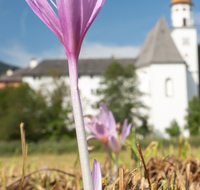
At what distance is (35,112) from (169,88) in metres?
16.3

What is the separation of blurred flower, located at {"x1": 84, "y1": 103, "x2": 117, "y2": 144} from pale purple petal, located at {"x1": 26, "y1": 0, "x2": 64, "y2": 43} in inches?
15.2

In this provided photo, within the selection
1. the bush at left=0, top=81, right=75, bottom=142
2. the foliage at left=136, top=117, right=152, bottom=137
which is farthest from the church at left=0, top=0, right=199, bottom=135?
the bush at left=0, top=81, right=75, bottom=142

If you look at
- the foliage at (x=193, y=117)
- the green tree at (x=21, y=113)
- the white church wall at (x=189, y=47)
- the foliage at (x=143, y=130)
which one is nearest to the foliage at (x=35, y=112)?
the green tree at (x=21, y=113)

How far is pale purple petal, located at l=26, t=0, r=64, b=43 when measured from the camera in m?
0.40

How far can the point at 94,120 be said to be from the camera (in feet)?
2.58

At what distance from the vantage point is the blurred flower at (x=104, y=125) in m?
0.74

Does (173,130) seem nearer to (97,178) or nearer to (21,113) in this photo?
(21,113)

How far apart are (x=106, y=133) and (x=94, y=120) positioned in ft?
0.21

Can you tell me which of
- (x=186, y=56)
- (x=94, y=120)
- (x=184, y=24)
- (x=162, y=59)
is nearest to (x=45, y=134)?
(x=162, y=59)

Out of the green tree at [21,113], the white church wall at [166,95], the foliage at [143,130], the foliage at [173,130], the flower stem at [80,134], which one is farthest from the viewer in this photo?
the white church wall at [166,95]

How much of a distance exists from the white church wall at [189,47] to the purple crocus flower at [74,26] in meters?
33.0

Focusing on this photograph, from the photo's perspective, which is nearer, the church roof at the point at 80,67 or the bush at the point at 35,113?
the bush at the point at 35,113

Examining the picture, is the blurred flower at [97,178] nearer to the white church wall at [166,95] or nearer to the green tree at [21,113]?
the green tree at [21,113]

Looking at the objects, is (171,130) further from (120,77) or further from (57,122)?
(57,122)
